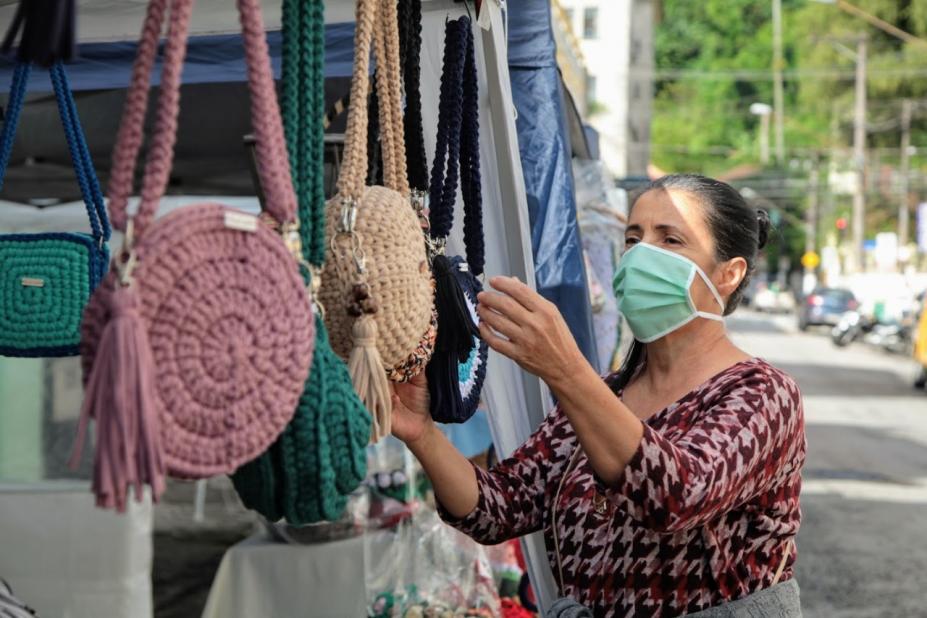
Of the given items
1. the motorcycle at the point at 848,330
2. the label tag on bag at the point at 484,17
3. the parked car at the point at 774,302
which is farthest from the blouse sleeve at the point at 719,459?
the parked car at the point at 774,302

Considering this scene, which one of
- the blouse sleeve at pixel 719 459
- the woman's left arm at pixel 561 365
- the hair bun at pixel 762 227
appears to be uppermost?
the hair bun at pixel 762 227

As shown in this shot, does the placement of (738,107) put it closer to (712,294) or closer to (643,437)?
(712,294)

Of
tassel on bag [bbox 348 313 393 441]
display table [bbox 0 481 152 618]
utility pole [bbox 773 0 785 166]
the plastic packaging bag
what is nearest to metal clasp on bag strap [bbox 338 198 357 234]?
tassel on bag [bbox 348 313 393 441]

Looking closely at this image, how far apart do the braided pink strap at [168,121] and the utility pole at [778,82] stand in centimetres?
6676

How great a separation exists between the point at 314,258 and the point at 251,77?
0.82ft

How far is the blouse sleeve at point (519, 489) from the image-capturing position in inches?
88.0

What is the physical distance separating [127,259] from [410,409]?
91 cm

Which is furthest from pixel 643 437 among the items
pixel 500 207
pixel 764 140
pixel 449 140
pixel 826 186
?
pixel 764 140

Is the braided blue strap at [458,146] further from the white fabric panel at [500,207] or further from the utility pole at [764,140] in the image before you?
the utility pole at [764,140]

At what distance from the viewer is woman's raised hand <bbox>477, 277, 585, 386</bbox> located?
165 centimetres

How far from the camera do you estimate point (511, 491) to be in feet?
7.46

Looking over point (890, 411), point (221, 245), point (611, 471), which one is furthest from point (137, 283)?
point (890, 411)

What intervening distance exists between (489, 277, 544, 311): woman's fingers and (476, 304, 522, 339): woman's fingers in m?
0.03

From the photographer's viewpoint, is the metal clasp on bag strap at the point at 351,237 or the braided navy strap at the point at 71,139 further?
the braided navy strap at the point at 71,139
